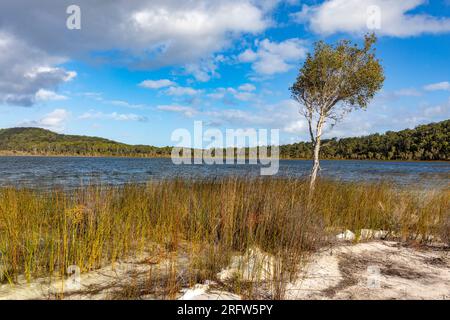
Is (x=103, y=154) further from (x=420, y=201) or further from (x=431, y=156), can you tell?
(x=420, y=201)

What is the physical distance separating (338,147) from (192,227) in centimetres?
12452

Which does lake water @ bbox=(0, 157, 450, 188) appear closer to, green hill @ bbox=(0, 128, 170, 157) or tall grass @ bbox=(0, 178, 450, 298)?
tall grass @ bbox=(0, 178, 450, 298)

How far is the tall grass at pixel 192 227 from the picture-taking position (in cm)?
398

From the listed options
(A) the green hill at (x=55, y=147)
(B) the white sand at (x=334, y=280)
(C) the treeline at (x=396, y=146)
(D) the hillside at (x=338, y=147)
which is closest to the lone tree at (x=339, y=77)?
(B) the white sand at (x=334, y=280)

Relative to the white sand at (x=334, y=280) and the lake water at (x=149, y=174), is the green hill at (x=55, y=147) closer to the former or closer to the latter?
the lake water at (x=149, y=174)

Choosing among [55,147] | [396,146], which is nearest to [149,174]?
[396,146]

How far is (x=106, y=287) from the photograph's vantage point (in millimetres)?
3441

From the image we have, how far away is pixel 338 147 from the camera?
4700 inches

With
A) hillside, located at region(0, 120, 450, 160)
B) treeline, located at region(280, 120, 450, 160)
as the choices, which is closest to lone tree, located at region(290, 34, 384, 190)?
hillside, located at region(0, 120, 450, 160)

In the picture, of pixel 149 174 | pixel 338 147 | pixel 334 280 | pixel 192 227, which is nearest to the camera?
pixel 334 280

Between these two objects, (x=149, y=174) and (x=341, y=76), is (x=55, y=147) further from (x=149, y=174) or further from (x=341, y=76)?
(x=341, y=76)

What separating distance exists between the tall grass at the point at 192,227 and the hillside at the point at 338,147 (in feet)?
157

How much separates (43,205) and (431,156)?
11339 centimetres
